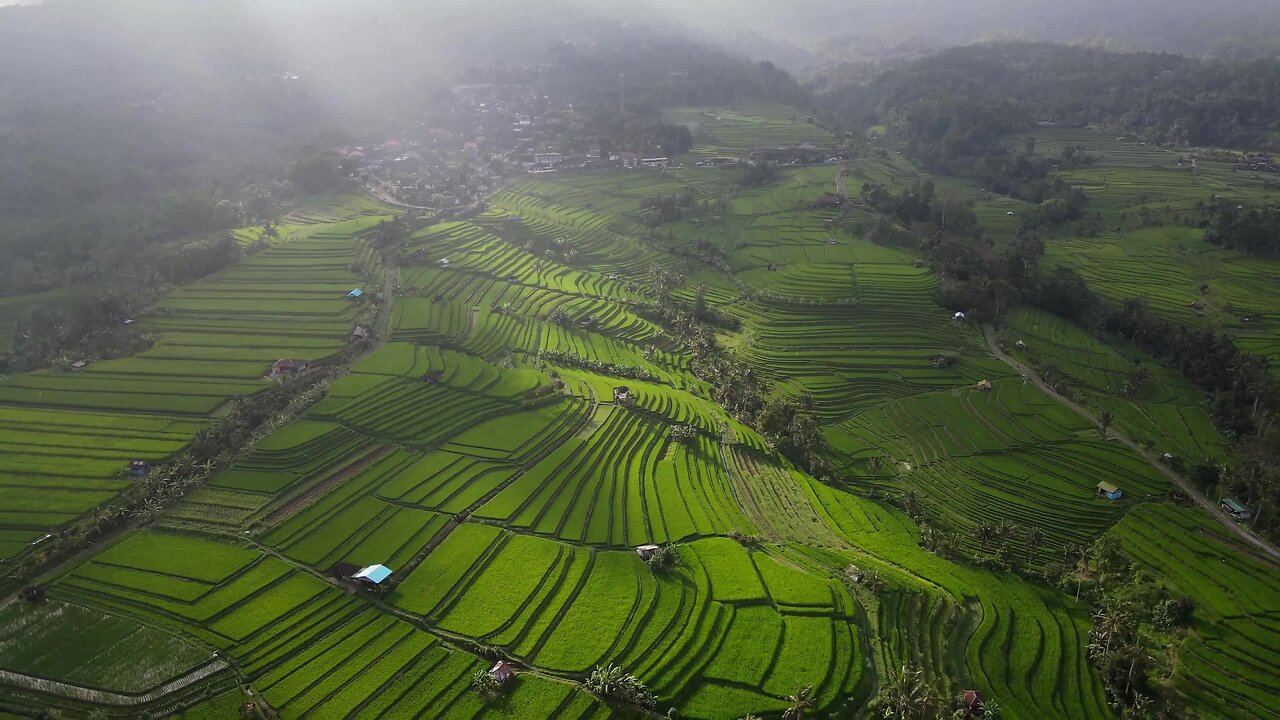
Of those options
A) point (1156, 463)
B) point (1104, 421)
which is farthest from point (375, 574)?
point (1156, 463)

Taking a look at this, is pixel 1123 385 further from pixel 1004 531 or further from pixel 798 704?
pixel 798 704

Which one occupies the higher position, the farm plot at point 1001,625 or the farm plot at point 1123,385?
the farm plot at point 1123,385

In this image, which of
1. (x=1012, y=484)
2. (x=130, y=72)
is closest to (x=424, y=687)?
(x=1012, y=484)

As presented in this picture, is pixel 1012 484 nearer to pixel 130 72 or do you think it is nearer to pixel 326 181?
pixel 326 181

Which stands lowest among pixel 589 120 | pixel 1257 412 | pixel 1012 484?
pixel 1012 484

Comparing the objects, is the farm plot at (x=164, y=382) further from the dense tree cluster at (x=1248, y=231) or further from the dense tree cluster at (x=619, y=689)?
the dense tree cluster at (x=1248, y=231)

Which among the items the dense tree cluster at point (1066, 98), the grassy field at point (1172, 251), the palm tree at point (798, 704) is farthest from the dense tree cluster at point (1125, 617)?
the dense tree cluster at point (1066, 98)

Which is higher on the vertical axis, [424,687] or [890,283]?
[890,283]
